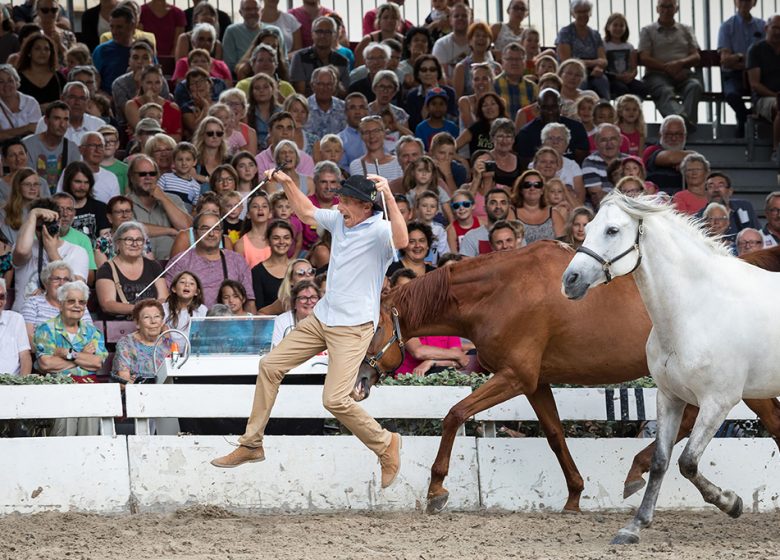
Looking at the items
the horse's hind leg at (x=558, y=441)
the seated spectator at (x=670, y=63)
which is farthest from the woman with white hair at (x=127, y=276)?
the seated spectator at (x=670, y=63)

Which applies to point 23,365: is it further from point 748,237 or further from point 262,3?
point 262,3

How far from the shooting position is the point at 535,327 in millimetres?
7812

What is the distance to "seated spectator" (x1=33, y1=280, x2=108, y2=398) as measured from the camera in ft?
29.8

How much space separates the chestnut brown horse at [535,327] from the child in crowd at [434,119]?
564 cm

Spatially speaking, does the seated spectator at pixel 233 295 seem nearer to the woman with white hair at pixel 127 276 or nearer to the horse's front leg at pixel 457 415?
the woman with white hair at pixel 127 276

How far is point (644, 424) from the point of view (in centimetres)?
839

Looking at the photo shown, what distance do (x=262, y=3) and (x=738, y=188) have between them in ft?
21.1

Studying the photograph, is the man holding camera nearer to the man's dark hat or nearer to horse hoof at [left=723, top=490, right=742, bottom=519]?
the man's dark hat

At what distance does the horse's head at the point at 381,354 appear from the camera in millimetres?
7605

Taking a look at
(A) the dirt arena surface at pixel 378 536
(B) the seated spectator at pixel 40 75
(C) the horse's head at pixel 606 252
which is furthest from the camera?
(B) the seated spectator at pixel 40 75

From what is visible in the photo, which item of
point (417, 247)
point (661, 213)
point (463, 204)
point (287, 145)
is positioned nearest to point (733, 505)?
point (661, 213)

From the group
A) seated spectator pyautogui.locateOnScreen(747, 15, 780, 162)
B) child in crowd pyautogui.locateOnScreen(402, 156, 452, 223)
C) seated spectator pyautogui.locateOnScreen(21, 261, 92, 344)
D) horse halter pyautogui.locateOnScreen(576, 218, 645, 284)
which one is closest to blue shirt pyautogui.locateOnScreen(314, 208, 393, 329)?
horse halter pyautogui.locateOnScreen(576, 218, 645, 284)

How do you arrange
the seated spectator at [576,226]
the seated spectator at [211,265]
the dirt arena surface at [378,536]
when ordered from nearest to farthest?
the dirt arena surface at [378,536] < the seated spectator at [576,226] < the seated spectator at [211,265]

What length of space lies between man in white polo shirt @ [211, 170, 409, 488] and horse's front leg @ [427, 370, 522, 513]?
288 mm
